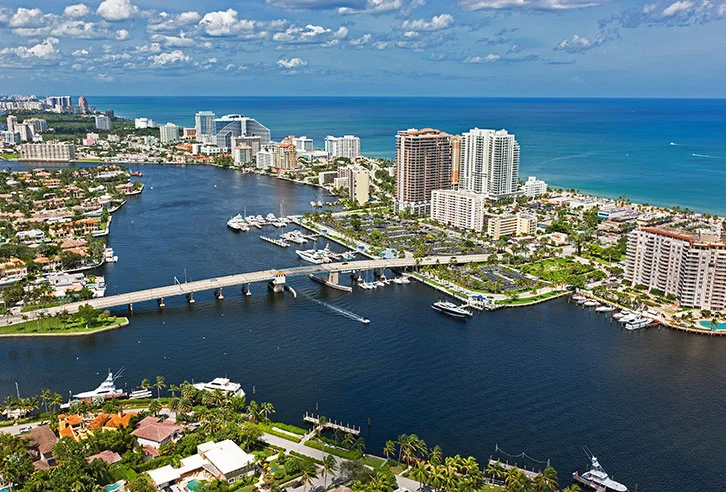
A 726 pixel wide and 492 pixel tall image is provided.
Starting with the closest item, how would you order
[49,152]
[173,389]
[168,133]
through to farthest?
[173,389] < [49,152] < [168,133]

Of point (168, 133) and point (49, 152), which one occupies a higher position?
point (168, 133)

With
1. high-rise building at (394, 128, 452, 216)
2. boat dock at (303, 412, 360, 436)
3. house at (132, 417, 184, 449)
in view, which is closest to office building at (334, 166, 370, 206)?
high-rise building at (394, 128, 452, 216)

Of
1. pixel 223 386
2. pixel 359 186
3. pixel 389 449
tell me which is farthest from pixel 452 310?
pixel 359 186

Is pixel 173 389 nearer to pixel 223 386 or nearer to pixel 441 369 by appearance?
pixel 223 386

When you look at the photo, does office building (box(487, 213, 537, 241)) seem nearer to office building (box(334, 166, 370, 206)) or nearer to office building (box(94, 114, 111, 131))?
office building (box(334, 166, 370, 206))

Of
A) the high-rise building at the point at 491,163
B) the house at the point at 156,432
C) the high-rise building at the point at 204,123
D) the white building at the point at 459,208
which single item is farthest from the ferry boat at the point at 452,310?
the high-rise building at the point at 204,123

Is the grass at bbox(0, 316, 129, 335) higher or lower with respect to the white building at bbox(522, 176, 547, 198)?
lower

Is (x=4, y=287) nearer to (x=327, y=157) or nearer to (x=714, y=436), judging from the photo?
(x=714, y=436)
